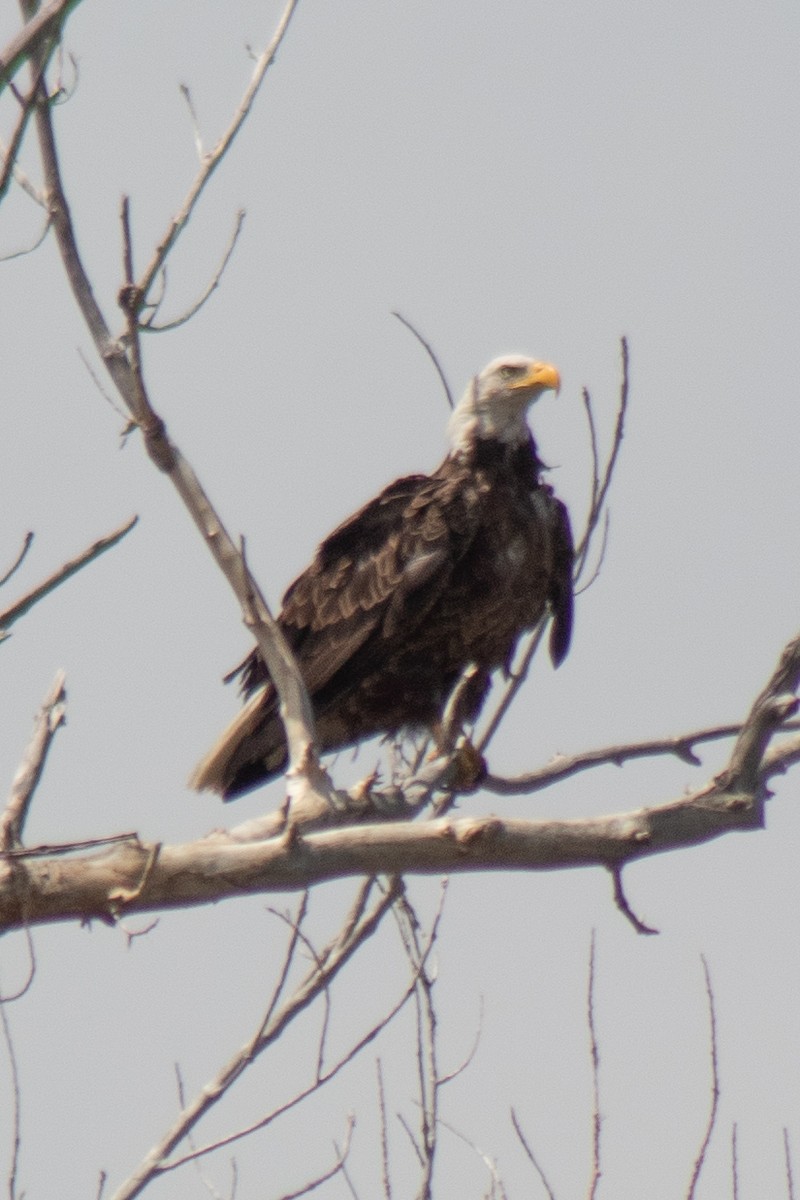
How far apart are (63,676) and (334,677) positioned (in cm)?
213

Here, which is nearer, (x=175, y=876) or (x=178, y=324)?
(x=175, y=876)

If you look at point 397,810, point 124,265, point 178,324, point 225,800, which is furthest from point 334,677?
point 124,265

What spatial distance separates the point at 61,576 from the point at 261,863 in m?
0.69

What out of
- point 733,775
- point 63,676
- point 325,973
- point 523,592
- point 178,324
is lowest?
point 325,973

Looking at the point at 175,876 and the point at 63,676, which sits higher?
the point at 63,676

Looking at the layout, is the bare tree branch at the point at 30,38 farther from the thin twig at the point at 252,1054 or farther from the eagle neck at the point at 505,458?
the eagle neck at the point at 505,458

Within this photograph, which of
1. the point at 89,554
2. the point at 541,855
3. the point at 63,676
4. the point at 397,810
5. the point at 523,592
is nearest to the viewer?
the point at 89,554

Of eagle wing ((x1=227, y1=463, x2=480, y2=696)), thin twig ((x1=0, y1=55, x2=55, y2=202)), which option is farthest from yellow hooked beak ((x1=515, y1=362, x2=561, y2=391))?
thin twig ((x1=0, y1=55, x2=55, y2=202))

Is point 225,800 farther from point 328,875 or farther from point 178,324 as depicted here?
point 328,875

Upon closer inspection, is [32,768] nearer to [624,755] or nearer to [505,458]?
[624,755]

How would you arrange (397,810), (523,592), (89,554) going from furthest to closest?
(523,592)
(397,810)
(89,554)

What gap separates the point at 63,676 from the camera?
13.8 feet

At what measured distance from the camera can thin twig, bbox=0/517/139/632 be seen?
10.3 ft

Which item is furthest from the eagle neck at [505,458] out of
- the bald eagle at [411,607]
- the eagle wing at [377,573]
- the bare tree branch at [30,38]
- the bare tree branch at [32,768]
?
the bare tree branch at [30,38]
